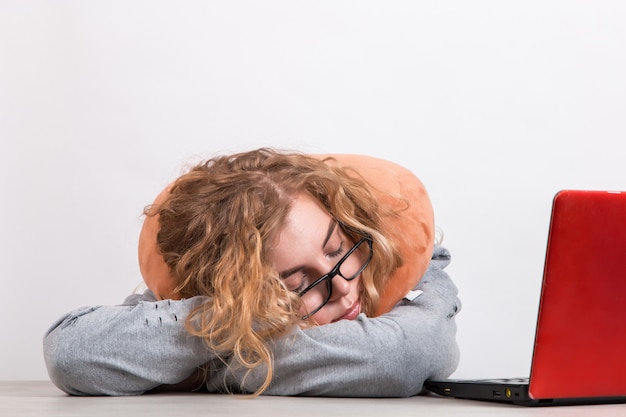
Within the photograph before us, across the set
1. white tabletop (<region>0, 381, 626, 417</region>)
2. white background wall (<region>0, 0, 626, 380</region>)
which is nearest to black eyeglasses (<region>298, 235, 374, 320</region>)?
white tabletop (<region>0, 381, 626, 417</region>)

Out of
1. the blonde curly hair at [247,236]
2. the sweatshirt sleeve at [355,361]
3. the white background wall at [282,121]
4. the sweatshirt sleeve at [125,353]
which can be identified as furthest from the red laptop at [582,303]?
the white background wall at [282,121]

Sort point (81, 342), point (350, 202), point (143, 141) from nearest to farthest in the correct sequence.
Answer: point (81, 342)
point (350, 202)
point (143, 141)

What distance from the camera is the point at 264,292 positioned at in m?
1.48

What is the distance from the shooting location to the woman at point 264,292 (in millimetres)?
1430

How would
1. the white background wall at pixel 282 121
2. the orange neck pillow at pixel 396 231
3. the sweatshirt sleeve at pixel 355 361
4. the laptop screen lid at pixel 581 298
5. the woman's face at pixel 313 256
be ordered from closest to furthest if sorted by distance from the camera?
the laptop screen lid at pixel 581 298 → the sweatshirt sleeve at pixel 355 361 → the woman's face at pixel 313 256 → the orange neck pillow at pixel 396 231 → the white background wall at pixel 282 121

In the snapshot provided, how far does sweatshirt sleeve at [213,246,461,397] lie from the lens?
4.62 ft

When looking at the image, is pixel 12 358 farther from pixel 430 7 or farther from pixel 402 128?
pixel 430 7

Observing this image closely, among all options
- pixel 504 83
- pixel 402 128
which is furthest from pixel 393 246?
pixel 504 83

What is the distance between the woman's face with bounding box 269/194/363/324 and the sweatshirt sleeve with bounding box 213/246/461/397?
12 cm

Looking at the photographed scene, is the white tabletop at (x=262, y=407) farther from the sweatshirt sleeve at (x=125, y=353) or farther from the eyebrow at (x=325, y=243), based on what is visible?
the eyebrow at (x=325, y=243)

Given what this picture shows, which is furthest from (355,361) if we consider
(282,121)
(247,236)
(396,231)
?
(282,121)

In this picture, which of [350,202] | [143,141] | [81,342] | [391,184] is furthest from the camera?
[143,141]

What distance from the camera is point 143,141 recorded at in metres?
2.66

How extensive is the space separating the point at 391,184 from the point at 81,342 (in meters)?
0.74
